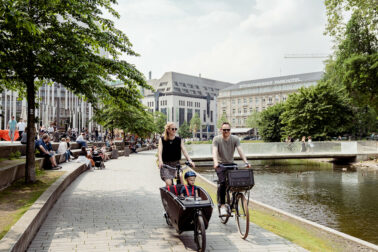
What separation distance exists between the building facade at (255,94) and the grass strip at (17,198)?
4006 inches

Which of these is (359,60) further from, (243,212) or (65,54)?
(243,212)

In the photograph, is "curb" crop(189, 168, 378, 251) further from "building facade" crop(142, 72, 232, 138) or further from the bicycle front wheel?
"building facade" crop(142, 72, 232, 138)

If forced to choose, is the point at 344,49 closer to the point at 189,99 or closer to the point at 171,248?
the point at 171,248

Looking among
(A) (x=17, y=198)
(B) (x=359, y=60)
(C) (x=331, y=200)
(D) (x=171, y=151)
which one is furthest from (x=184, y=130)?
(D) (x=171, y=151)

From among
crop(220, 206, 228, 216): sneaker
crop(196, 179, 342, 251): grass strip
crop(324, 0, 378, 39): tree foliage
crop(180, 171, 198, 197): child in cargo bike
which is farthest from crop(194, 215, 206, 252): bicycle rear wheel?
crop(324, 0, 378, 39): tree foliage

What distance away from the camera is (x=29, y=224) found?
5.54 meters

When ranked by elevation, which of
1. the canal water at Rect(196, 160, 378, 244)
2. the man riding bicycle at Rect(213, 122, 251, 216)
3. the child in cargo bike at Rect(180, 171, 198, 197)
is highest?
the man riding bicycle at Rect(213, 122, 251, 216)

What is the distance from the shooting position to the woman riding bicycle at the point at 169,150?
6395 mm

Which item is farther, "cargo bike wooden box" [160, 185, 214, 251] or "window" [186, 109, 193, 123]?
"window" [186, 109, 193, 123]

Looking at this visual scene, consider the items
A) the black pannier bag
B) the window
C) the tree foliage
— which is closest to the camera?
the black pannier bag

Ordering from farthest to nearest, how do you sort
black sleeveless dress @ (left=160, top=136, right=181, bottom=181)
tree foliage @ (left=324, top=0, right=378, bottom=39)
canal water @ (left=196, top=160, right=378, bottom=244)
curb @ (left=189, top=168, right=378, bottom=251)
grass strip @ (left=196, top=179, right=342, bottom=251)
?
1. tree foliage @ (left=324, top=0, right=378, bottom=39)
2. canal water @ (left=196, top=160, right=378, bottom=244)
3. black sleeveless dress @ (left=160, top=136, right=181, bottom=181)
4. grass strip @ (left=196, top=179, right=342, bottom=251)
5. curb @ (left=189, top=168, right=378, bottom=251)

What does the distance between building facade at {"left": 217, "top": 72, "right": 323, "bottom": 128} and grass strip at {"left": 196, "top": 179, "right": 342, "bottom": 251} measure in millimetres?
102111

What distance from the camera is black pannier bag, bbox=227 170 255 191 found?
5.86 metres

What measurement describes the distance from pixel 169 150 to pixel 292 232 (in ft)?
9.96
